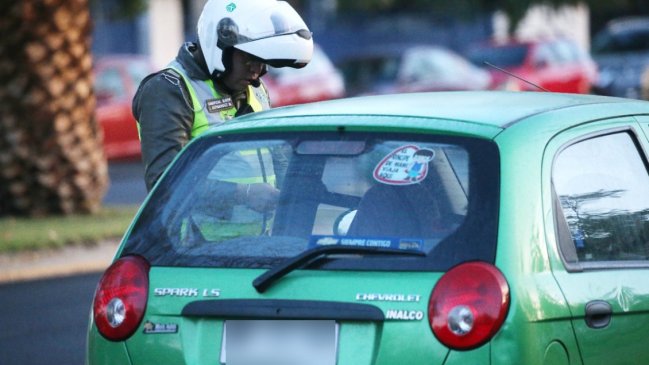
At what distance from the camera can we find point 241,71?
236 inches

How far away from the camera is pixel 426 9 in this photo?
3897 cm

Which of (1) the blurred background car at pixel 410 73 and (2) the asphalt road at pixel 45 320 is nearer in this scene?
(2) the asphalt road at pixel 45 320

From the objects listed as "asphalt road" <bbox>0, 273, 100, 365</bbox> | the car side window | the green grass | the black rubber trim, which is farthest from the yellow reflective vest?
the green grass

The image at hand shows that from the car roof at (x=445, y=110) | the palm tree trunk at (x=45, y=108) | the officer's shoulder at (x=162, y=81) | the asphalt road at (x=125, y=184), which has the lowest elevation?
the asphalt road at (x=125, y=184)

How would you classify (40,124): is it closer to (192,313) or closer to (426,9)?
(192,313)

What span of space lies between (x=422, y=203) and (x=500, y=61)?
2356 centimetres

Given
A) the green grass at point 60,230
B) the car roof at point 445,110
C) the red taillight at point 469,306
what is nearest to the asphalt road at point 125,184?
the green grass at point 60,230

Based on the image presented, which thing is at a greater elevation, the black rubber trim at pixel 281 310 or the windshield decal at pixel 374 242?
the windshield decal at pixel 374 242

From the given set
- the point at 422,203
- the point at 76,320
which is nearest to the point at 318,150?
the point at 422,203

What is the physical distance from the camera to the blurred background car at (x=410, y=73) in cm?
2577

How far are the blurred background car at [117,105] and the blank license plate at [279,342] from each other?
18005 mm

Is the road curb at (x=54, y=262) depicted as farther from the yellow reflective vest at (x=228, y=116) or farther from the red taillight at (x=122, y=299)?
the red taillight at (x=122, y=299)

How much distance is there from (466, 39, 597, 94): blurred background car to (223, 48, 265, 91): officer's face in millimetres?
21087

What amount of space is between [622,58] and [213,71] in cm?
2445
